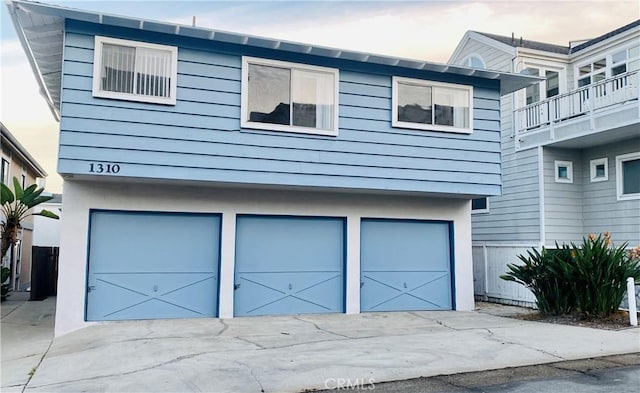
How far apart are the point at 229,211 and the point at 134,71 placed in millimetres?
3088

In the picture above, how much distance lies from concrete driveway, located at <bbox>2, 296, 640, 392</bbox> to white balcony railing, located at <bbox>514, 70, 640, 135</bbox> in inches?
244

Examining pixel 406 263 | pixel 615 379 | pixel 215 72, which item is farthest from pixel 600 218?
pixel 215 72

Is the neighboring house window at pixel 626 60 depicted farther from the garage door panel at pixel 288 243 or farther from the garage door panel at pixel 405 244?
the garage door panel at pixel 288 243

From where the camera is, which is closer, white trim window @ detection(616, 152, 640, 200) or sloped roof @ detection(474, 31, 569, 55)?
white trim window @ detection(616, 152, 640, 200)

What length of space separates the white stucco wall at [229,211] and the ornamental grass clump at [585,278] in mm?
2121

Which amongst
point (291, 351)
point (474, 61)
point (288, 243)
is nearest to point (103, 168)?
point (288, 243)

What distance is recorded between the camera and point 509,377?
20.4 feet

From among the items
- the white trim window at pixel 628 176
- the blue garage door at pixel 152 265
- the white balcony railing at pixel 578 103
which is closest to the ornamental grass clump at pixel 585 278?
the white trim window at pixel 628 176

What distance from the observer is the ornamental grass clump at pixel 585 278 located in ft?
31.9

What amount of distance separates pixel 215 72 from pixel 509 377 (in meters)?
6.91

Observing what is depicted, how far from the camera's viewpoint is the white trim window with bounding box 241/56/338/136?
991 centimetres

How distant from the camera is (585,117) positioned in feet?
43.9

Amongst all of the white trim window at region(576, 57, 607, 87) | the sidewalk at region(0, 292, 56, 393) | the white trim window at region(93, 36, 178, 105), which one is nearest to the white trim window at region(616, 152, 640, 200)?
the white trim window at region(576, 57, 607, 87)

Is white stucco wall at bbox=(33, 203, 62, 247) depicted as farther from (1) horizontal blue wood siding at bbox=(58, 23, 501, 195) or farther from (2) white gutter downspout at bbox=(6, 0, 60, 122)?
(1) horizontal blue wood siding at bbox=(58, 23, 501, 195)
